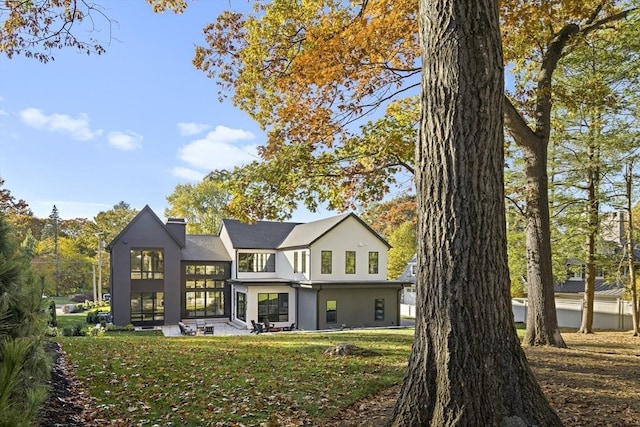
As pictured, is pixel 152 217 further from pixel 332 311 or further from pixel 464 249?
pixel 464 249

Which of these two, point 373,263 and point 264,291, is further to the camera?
point 373,263

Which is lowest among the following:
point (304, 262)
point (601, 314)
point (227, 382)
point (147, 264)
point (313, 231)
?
point (601, 314)

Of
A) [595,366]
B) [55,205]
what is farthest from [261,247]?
[55,205]

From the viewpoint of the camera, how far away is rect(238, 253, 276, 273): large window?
26297mm

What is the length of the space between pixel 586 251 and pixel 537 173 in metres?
9.03

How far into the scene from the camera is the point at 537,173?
8.87 meters

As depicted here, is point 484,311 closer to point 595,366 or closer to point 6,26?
point 595,366

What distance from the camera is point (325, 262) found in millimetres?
23938

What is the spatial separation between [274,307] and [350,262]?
5.32 metres

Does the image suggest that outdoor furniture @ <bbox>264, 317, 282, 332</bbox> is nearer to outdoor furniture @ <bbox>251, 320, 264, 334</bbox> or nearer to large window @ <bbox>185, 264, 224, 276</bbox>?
outdoor furniture @ <bbox>251, 320, 264, 334</bbox>

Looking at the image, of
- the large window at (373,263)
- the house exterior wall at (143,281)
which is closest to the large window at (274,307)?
the house exterior wall at (143,281)

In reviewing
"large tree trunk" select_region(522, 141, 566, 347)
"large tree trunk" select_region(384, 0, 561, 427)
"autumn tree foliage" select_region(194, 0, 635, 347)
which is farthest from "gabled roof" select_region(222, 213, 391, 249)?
"large tree trunk" select_region(384, 0, 561, 427)

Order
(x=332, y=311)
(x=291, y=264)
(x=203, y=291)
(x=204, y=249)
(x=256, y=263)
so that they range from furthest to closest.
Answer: (x=204, y=249)
(x=256, y=263)
(x=203, y=291)
(x=291, y=264)
(x=332, y=311)

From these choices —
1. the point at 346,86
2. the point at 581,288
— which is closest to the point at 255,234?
the point at 346,86
